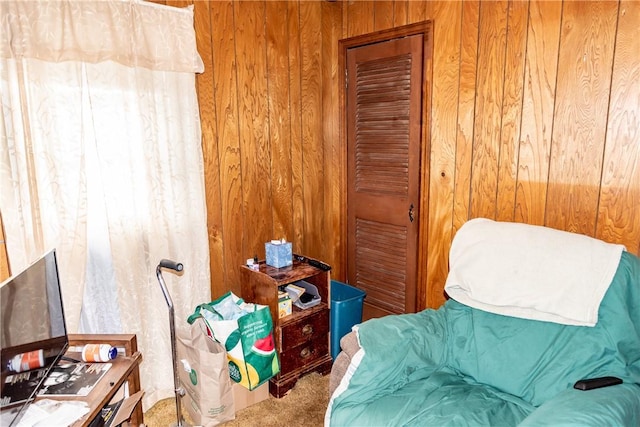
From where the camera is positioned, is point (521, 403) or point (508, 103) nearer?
point (521, 403)

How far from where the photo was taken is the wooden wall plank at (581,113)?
Answer: 190 cm

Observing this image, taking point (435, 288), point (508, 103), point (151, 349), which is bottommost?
point (151, 349)

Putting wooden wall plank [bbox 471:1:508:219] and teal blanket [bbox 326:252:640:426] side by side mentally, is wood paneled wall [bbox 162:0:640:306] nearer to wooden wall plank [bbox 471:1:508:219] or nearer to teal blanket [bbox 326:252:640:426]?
wooden wall plank [bbox 471:1:508:219]

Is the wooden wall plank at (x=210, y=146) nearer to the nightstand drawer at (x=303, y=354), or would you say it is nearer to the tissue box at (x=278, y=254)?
the tissue box at (x=278, y=254)

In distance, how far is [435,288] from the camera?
2648 millimetres

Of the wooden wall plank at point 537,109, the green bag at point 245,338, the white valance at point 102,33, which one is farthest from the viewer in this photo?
the green bag at point 245,338

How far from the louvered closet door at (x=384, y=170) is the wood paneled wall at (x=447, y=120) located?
4.1 inches

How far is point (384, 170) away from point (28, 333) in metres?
2.15

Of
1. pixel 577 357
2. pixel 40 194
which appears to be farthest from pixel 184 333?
pixel 577 357

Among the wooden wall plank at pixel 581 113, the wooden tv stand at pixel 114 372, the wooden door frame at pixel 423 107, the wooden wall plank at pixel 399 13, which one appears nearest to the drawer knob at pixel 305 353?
the wooden door frame at pixel 423 107

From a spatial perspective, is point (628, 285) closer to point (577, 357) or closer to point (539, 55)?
point (577, 357)

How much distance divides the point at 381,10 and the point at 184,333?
2.31m

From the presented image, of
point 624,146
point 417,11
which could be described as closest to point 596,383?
point 624,146

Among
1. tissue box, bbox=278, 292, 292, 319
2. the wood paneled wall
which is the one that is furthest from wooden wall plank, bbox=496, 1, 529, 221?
tissue box, bbox=278, 292, 292, 319
